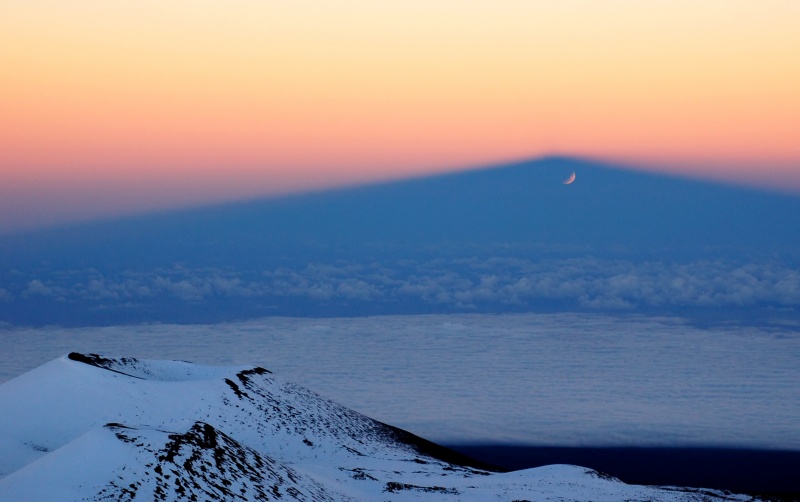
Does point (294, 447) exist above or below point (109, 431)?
below

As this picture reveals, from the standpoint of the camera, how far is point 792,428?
103 metres

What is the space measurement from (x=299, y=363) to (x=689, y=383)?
7113 cm

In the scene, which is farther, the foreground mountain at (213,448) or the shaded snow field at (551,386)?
the shaded snow field at (551,386)

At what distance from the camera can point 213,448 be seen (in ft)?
123

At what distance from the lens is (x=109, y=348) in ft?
618

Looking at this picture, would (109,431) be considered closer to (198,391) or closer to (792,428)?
(198,391)

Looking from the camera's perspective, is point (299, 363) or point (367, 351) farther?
point (367, 351)

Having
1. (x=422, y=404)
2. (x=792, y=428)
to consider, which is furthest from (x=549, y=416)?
(x=792, y=428)

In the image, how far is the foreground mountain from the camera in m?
32.3

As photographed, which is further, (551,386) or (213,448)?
(551,386)

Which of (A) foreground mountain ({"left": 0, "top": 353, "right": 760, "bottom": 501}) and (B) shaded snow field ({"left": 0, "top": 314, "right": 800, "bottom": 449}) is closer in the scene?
(A) foreground mountain ({"left": 0, "top": 353, "right": 760, "bottom": 501})

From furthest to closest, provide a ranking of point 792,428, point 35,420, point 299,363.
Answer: point 299,363 < point 792,428 < point 35,420

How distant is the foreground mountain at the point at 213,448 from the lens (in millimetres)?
32312

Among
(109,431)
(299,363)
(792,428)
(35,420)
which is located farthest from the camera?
(299,363)
